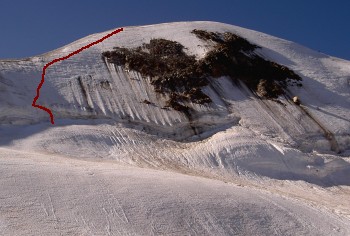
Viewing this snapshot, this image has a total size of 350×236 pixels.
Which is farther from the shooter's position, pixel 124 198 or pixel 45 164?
pixel 45 164

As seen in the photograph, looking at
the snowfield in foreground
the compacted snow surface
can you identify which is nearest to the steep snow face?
the compacted snow surface

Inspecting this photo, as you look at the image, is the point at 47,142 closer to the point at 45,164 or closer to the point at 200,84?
the point at 45,164

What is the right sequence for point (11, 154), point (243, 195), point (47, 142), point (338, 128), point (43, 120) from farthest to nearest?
1. point (338, 128)
2. point (43, 120)
3. point (47, 142)
4. point (11, 154)
5. point (243, 195)

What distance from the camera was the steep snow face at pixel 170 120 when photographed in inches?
555

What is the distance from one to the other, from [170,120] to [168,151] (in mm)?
2058

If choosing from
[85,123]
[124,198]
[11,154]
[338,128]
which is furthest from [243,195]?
[338,128]

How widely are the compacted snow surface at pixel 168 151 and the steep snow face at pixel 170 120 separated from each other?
41mm

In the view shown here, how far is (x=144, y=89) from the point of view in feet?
59.5

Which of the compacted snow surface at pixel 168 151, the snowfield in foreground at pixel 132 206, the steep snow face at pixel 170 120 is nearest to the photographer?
the snowfield in foreground at pixel 132 206

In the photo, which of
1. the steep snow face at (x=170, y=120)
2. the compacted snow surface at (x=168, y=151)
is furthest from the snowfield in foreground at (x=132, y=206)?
the steep snow face at (x=170, y=120)

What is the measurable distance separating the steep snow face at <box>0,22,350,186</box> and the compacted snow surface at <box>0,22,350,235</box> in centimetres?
4

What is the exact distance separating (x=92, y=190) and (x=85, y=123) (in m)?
6.49

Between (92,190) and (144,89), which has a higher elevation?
(144,89)

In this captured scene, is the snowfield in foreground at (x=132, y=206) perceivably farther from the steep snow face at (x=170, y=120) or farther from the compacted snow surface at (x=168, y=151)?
the steep snow face at (x=170, y=120)
